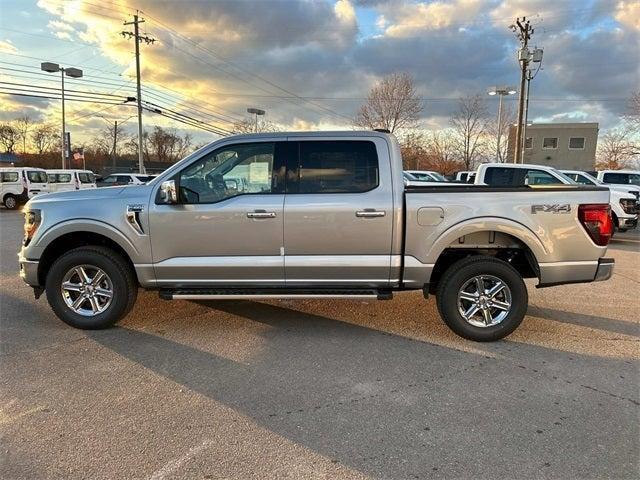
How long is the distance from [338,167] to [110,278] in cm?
255

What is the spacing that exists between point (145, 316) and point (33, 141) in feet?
279

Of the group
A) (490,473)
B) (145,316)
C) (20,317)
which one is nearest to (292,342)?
(145,316)

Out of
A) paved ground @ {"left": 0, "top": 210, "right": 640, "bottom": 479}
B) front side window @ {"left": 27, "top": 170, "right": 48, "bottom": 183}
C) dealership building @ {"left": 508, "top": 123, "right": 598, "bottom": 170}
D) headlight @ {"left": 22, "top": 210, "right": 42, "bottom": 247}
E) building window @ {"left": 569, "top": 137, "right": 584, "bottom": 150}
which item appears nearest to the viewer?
paved ground @ {"left": 0, "top": 210, "right": 640, "bottom": 479}

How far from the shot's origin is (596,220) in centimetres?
429

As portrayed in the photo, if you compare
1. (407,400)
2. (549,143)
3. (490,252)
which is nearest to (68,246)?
(407,400)

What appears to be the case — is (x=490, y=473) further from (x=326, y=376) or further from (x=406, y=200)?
(x=406, y=200)

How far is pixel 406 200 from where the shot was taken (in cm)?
435

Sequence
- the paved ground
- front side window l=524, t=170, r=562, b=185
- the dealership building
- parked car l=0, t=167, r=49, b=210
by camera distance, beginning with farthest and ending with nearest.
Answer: the dealership building, parked car l=0, t=167, r=49, b=210, front side window l=524, t=170, r=562, b=185, the paved ground

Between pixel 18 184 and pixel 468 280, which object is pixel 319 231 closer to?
pixel 468 280

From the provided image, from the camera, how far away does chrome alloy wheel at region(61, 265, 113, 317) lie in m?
4.64

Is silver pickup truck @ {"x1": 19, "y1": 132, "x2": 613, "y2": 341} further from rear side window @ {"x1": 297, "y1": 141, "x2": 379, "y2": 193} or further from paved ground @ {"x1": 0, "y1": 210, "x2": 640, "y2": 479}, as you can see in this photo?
paved ground @ {"x1": 0, "y1": 210, "x2": 640, "y2": 479}

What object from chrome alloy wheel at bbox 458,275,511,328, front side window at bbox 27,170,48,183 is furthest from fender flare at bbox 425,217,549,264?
front side window at bbox 27,170,48,183

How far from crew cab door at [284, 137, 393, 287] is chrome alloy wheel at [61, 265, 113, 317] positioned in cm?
191

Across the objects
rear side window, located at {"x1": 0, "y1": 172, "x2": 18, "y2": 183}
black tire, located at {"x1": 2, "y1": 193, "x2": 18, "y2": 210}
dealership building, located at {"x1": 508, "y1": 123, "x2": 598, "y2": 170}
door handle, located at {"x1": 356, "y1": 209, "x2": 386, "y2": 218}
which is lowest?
black tire, located at {"x1": 2, "y1": 193, "x2": 18, "y2": 210}
